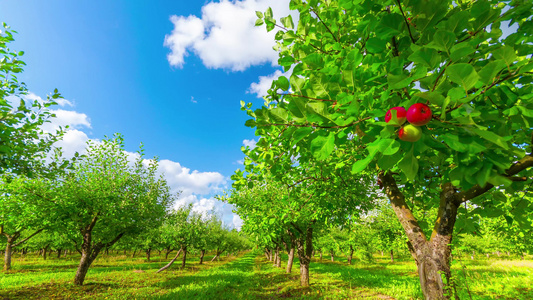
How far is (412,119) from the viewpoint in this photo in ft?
4.19

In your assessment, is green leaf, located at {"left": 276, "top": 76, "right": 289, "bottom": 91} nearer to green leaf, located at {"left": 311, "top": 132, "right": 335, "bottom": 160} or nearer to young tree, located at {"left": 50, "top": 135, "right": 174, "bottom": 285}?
green leaf, located at {"left": 311, "top": 132, "right": 335, "bottom": 160}

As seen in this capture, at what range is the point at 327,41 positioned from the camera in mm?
2645

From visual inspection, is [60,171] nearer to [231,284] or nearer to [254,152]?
[254,152]

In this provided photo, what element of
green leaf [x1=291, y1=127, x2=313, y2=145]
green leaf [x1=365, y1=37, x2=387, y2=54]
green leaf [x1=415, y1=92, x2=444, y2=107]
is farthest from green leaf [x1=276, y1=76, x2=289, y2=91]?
green leaf [x1=415, y1=92, x2=444, y2=107]

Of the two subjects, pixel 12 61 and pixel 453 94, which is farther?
pixel 12 61

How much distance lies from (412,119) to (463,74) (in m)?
0.33

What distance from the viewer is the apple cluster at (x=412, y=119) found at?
1260 millimetres

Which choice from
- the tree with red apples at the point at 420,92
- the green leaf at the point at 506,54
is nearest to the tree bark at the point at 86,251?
the tree with red apples at the point at 420,92

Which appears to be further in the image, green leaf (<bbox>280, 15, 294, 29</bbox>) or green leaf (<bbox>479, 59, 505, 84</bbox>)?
green leaf (<bbox>280, 15, 294, 29</bbox>)

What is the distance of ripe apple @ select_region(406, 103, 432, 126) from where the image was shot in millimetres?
1251

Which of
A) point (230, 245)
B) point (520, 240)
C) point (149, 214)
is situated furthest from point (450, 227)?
point (230, 245)

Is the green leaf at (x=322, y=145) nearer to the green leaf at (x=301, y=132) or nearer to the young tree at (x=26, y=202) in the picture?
the green leaf at (x=301, y=132)

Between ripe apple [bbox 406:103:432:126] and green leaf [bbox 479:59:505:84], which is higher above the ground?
green leaf [bbox 479:59:505:84]

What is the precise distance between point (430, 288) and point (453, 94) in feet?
10.7
